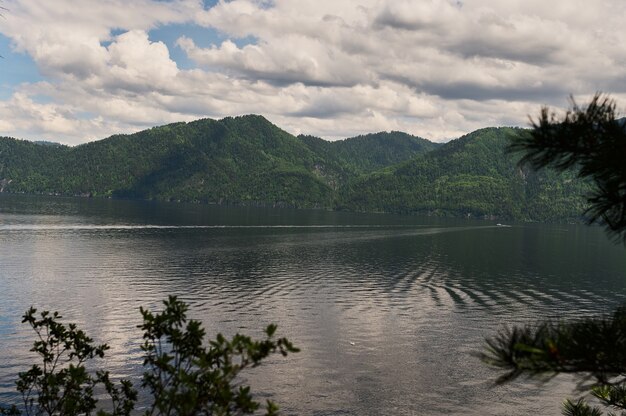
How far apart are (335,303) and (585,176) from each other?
3531 inches

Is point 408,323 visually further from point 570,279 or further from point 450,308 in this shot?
point 570,279

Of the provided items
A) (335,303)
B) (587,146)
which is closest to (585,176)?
(587,146)

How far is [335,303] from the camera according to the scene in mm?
98625

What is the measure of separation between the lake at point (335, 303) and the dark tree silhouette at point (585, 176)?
846cm

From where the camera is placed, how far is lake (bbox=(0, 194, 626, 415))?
5841cm

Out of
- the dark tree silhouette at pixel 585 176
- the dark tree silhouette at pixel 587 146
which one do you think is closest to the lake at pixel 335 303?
the dark tree silhouette at pixel 585 176

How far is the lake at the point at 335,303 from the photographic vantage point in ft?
192

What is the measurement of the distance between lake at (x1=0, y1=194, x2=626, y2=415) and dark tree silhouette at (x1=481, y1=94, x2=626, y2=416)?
846 cm

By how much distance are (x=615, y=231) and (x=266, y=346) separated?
8041 millimetres

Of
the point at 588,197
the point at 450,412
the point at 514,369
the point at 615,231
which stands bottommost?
the point at 450,412

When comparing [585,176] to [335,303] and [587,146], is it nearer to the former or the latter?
[587,146]

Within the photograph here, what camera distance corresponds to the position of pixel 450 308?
323ft

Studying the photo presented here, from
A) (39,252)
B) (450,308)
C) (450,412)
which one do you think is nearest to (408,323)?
(450,308)

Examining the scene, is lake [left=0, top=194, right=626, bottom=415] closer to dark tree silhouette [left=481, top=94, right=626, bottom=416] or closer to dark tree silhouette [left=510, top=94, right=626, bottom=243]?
dark tree silhouette [left=481, top=94, right=626, bottom=416]
